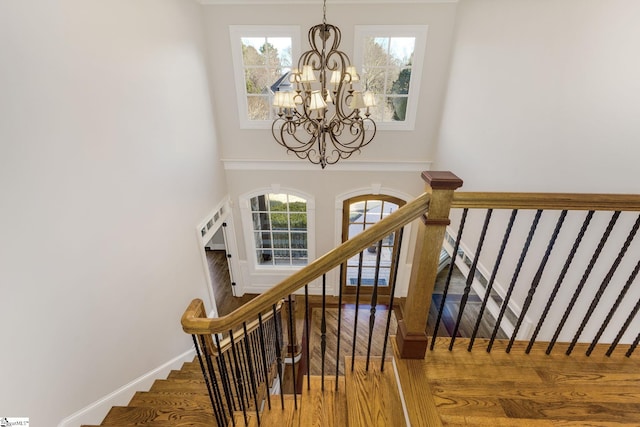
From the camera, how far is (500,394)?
51.9 inches

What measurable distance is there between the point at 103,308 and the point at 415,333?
2.14 meters

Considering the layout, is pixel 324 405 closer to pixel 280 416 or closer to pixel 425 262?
pixel 280 416

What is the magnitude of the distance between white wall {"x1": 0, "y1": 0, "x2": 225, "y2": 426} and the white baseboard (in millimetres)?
59

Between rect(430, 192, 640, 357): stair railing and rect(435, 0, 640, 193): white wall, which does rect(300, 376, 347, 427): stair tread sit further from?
rect(435, 0, 640, 193): white wall

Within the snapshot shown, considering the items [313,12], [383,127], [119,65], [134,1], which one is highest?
[313,12]

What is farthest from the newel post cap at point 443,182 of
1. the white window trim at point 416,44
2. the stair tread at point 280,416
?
the white window trim at point 416,44

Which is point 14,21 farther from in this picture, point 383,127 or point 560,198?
point 383,127

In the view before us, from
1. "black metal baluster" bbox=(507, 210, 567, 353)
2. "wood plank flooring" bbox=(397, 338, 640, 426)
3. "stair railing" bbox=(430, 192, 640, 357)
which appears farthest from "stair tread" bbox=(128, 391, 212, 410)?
"black metal baluster" bbox=(507, 210, 567, 353)

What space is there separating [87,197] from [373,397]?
214 centimetres

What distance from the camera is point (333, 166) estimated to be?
4.36m

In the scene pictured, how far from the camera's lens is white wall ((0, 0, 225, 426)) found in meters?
1.49

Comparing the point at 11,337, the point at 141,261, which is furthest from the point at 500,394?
the point at 141,261

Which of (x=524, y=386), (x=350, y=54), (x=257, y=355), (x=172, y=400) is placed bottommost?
(x=257, y=355)

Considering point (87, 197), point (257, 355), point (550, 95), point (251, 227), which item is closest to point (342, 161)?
point (251, 227)
